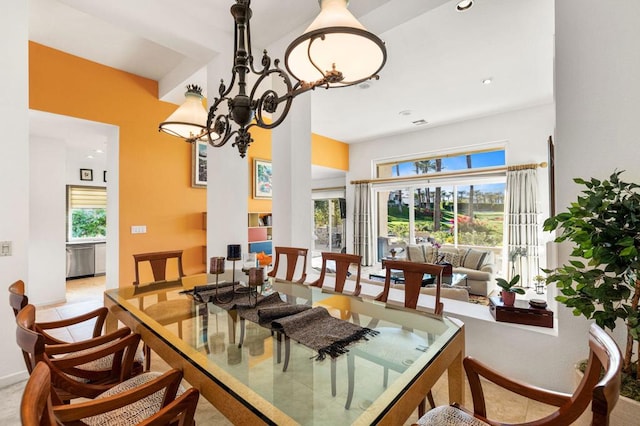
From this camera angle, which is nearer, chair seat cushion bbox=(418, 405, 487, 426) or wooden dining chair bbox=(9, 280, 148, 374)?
chair seat cushion bbox=(418, 405, 487, 426)

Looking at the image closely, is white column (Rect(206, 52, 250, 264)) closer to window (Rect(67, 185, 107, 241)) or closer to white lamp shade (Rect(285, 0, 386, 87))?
white lamp shade (Rect(285, 0, 386, 87))

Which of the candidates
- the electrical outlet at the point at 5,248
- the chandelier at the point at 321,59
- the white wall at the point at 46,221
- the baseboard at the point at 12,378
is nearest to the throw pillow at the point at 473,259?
the chandelier at the point at 321,59

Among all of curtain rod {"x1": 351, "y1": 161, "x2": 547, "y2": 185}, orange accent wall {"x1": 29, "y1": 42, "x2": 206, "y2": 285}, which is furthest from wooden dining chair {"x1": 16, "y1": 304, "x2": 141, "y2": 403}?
curtain rod {"x1": 351, "y1": 161, "x2": 547, "y2": 185}

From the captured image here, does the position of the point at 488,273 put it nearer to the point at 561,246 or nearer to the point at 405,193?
the point at 405,193

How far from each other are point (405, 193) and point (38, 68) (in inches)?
272

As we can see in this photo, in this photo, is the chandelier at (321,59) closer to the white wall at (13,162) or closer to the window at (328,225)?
the white wall at (13,162)

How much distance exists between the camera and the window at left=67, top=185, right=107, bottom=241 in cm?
652

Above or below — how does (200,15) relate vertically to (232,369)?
above

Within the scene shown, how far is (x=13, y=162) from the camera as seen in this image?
2246 millimetres

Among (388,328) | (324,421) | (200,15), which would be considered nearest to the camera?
(324,421)

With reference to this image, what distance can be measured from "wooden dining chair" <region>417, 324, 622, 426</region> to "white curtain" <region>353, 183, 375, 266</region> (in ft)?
21.5

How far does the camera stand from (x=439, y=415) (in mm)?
1180

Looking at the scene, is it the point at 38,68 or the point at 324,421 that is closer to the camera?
the point at 324,421

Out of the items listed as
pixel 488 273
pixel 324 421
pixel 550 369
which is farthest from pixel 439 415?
pixel 488 273
